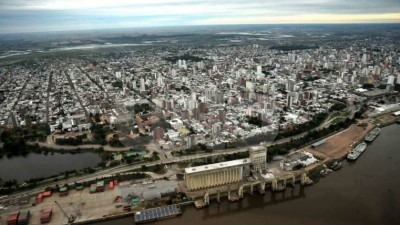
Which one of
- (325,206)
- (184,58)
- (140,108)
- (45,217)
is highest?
(184,58)

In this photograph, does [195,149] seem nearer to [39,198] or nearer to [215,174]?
[215,174]

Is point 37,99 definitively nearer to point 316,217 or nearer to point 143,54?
point 316,217

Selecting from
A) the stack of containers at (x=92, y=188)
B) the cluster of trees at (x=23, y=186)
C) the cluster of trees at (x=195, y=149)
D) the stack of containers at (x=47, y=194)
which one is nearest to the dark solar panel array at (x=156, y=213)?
the stack of containers at (x=92, y=188)

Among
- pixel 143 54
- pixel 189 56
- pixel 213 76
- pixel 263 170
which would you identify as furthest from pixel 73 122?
pixel 143 54

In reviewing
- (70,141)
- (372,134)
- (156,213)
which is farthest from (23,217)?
(372,134)

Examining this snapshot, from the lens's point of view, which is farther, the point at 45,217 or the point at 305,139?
the point at 305,139

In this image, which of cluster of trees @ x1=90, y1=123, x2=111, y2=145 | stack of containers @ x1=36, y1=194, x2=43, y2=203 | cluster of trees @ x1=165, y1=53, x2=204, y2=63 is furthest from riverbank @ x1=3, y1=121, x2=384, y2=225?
cluster of trees @ x1=165, y1=53, x2=204, y2=63

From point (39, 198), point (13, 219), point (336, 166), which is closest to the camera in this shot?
point (13, 219)

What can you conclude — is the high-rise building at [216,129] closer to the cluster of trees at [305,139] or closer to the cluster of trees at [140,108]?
the cluster of trees at [305,139]
